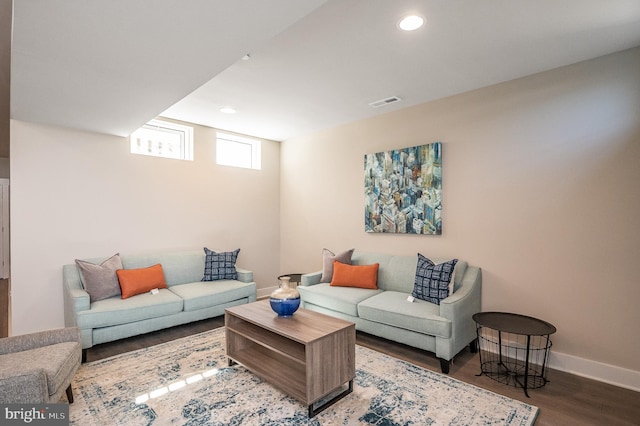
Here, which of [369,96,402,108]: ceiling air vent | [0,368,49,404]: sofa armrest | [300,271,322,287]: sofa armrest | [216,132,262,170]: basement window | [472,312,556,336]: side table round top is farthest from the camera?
[216,132,262,170]: basement window

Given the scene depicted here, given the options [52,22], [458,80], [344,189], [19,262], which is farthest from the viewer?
[344,189]

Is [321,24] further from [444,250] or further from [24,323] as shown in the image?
[24,323]

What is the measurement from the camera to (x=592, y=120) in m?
2.71

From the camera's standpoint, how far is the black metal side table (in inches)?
101

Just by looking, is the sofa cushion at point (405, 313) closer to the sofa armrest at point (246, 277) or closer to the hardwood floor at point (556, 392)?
the hardwood floor at point (556, 392)

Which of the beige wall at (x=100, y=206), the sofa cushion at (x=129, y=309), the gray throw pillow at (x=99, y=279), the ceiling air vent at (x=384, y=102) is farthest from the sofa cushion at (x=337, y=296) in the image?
the ceiling air vent at (x=384, y=102)

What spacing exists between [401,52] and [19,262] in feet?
14.4

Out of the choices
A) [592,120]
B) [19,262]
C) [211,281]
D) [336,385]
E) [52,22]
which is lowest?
[336,385]

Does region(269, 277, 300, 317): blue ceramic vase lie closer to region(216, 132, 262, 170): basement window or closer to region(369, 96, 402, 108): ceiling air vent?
region(369, 96, 402, 108): ceiling air vent

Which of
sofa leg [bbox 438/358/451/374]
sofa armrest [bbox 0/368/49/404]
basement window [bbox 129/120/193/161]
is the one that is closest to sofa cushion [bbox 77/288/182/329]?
sofa armrest [bbox 0/368/49/404]

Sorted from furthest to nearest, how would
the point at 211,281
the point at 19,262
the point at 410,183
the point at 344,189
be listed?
the point at 344,189 < the point at 211,281 < the point at 410,183 < the point at 19,262

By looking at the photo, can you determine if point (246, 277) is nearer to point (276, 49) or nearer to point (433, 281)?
point (433, 281)

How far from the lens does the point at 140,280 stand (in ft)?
12.0

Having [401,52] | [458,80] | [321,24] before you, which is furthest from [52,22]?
[458,80]
